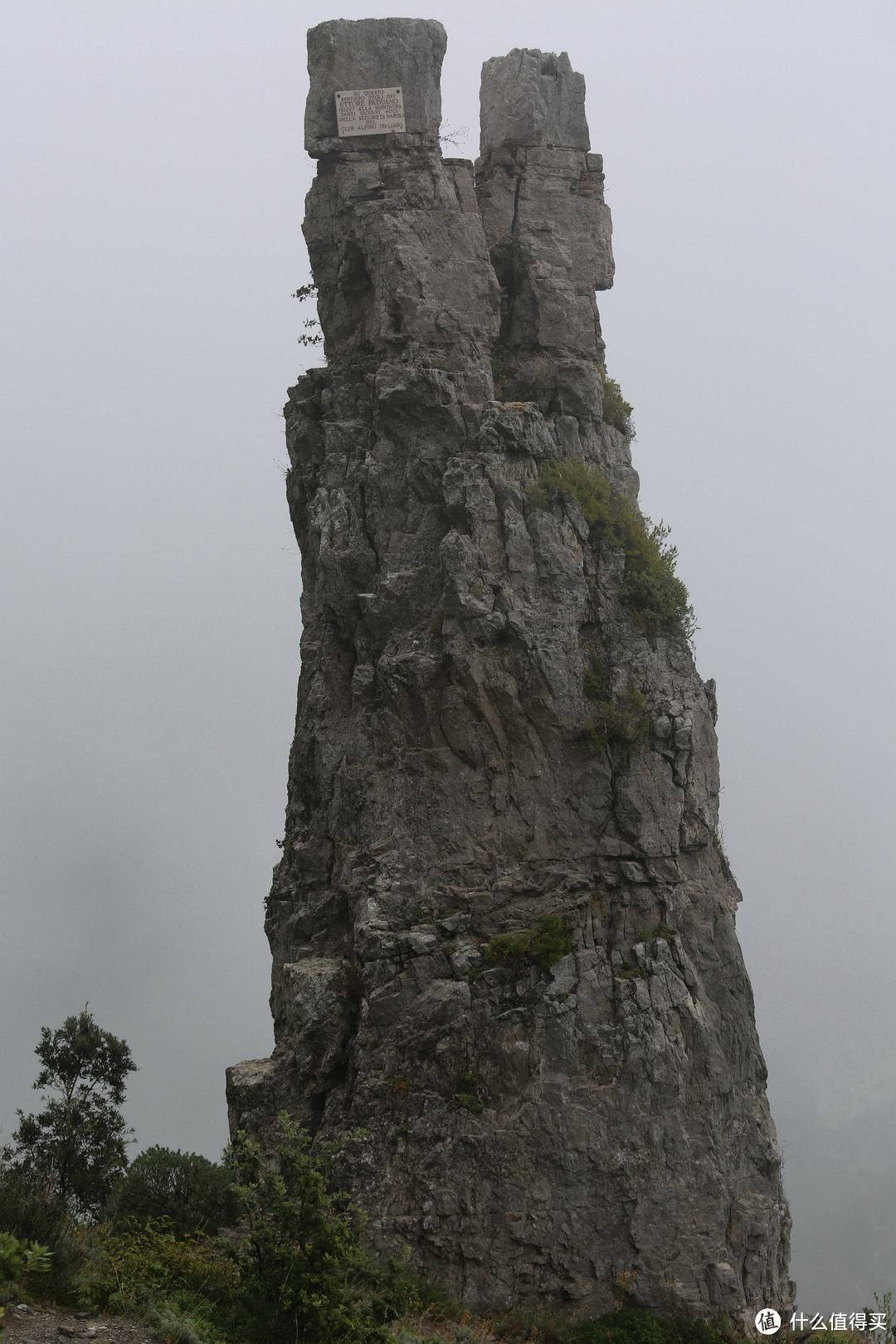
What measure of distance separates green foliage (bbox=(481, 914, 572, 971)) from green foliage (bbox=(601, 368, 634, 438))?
1023cm

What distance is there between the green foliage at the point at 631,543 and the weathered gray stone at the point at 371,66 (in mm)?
7956

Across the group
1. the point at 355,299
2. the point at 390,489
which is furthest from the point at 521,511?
the point at 355,299

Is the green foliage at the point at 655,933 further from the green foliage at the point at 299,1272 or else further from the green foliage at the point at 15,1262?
the green foliage at the point at 15,1262

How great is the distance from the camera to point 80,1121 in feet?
76.6

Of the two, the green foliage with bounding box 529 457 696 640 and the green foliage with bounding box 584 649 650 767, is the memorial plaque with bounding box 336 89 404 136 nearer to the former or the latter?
the green foliage with bounding box 529 457 696 640

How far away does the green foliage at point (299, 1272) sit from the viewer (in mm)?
12523

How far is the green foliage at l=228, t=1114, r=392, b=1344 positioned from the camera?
12.5 meters

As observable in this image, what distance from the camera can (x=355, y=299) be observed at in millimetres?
23125

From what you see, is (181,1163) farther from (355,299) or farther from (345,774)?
(355,299)

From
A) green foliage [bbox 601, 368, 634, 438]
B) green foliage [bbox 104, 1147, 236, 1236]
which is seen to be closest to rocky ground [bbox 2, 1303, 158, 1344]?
green foliage [bbox 104, 1147, 236, 1236]

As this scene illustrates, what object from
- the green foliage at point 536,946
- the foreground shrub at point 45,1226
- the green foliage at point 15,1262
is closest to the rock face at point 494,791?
the green foliage at point 536,946

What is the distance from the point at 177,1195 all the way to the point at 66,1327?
6510 mm

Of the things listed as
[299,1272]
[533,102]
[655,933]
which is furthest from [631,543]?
[299,1272]

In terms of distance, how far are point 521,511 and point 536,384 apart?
345cm
